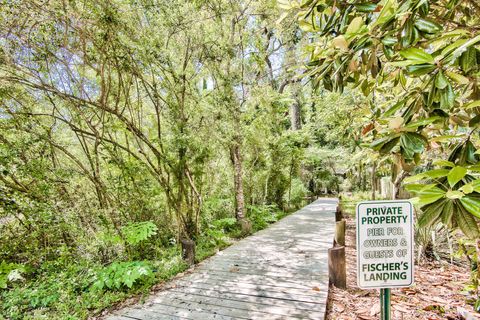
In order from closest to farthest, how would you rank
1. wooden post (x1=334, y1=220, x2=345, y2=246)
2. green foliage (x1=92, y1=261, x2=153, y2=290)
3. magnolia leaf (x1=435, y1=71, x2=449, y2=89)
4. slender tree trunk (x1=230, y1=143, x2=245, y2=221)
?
1. magnolia leaf (x1=435, y1=71, x2=449, y2=89)
2. green foliage (x1=92, y1=261, x2=153, y2=290)
3. wooden post (x1=334, y1=220, x2=345, y2=246)
4. slender tree trunk (x1=230, y1=143, x2=245, y2=221)

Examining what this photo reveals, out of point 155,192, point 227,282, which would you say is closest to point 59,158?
point 155,192

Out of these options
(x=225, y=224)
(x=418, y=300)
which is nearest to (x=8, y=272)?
(x=225, y=224)

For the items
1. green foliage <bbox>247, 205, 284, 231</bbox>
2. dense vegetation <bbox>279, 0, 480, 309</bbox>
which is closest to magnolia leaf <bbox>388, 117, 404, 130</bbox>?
dense vegetation <bbox>279, 0, 480, 309</bbox>

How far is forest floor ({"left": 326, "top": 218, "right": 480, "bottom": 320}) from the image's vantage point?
2.86m

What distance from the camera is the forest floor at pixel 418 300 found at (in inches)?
112

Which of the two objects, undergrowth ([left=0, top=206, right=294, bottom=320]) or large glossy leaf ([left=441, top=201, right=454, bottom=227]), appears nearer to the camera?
large glossy leaf ([left=441, top=201, right=454, bottom=227])

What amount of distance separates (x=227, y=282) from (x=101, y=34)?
13.0 ft

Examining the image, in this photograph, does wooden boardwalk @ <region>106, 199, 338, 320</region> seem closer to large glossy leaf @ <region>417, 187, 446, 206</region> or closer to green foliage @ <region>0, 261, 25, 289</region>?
green foliage @ <region>0, 261, 25, 289</region>

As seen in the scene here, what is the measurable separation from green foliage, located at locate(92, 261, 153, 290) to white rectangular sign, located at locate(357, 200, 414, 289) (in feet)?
10.1

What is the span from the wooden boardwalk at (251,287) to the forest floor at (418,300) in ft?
0.82

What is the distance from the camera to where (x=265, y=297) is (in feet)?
10.7

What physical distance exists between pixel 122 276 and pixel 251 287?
1785 mm

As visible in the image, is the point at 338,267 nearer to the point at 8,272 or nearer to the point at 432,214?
the point at 432,214

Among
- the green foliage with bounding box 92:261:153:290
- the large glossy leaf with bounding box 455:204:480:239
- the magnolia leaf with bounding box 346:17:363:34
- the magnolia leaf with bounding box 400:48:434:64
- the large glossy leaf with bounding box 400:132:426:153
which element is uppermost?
the magnolia leaf with bounding box 346:17:363:34
